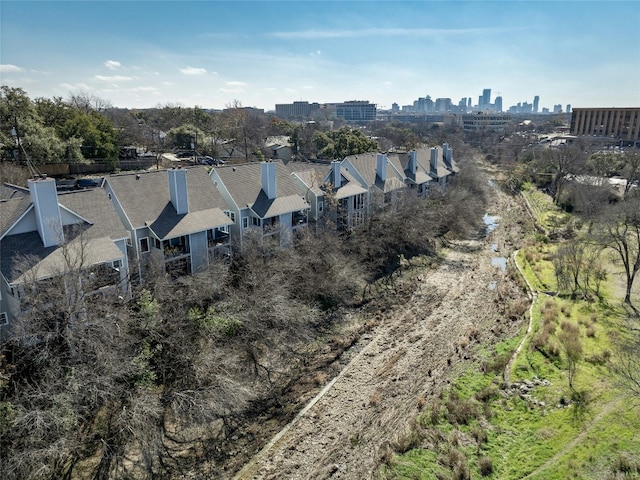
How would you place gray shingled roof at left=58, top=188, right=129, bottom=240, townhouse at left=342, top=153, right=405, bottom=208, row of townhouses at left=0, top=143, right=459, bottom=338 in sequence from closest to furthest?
1. row of townhouses at left=0, top=143, right=459, bottom=338
2. gray shingled roof at left=58, top=188, right=129, bottom=240
3. townhouse at left=342, top=153, right=405, bottom=208

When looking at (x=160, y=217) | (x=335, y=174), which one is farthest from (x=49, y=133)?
(x=335, y=174)

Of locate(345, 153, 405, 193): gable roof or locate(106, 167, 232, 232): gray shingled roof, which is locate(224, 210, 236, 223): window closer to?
locate(106, 167, 232, 232): gray shingled roof

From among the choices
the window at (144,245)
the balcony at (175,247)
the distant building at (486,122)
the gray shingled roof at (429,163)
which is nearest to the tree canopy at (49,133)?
the window at (144,245)

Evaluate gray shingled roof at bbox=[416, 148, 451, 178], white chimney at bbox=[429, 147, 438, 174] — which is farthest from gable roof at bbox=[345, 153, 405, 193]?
white chimney at bbox=[429, 147, 438, 174]

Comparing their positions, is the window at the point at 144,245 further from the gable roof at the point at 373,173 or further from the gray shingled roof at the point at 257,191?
the gable roof at the point at 373,173

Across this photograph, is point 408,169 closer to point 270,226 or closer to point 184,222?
point 270,226
